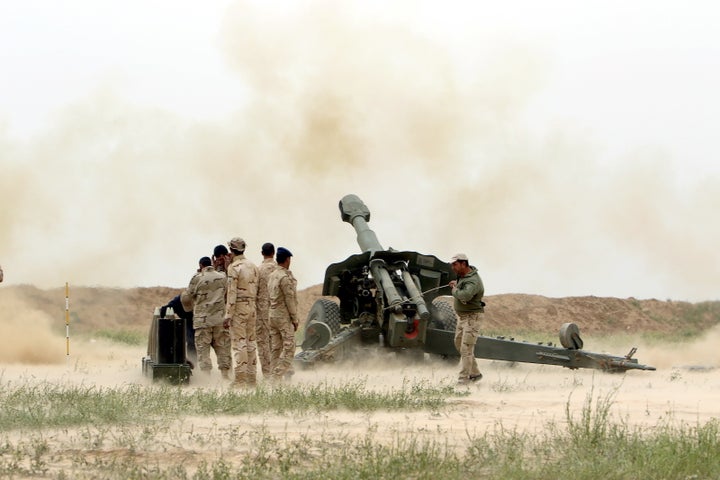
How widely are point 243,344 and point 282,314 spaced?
69 centimetres

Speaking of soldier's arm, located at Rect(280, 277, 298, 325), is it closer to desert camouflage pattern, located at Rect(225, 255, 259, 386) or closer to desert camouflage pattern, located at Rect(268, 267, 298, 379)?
desert camouflage pattern, located at Rect(268, 267, 298, 379)

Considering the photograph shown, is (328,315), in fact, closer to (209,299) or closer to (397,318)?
(397,318)

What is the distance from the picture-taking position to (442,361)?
53.2ft

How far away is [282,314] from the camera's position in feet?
43.8

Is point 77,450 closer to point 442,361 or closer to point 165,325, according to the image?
point 165,325

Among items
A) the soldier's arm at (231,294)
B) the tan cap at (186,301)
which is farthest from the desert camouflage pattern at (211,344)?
the soldier's arm at (231,294)

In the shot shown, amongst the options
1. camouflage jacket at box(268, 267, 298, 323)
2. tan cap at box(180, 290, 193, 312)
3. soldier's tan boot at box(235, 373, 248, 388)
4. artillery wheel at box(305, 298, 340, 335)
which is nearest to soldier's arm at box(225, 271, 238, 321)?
camouflage jacket at box(268, 267, 298, 323)

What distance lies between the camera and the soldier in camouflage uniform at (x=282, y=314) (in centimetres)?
1323

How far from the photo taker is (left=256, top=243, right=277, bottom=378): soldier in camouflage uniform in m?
13.7

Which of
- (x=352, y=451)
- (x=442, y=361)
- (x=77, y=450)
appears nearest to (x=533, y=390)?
(x=442, y=361)

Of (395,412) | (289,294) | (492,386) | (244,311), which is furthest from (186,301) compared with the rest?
(395,412)

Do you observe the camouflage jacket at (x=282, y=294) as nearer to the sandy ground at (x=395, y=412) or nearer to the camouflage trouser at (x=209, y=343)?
the sandy ground at (x=395, y=412)

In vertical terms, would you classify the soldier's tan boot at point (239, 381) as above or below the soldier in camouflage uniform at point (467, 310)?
below

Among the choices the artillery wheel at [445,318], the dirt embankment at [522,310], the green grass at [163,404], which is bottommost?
the green grass at [163,404]
